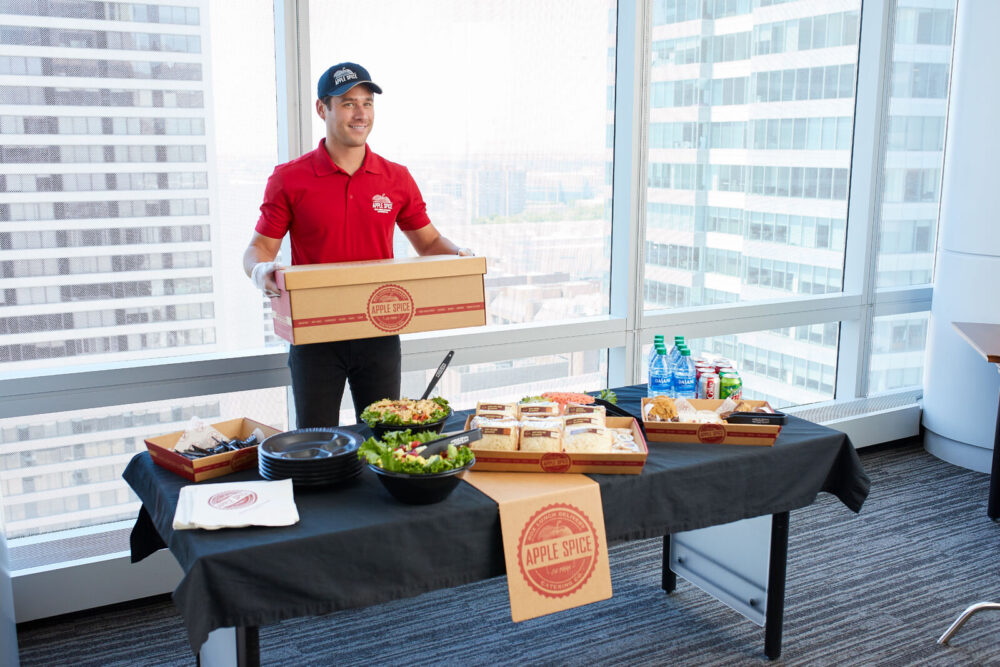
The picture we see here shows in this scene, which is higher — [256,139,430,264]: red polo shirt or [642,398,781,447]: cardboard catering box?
[256,139,430,264]: red polo shirt

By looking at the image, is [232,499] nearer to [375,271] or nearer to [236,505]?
[236,505]

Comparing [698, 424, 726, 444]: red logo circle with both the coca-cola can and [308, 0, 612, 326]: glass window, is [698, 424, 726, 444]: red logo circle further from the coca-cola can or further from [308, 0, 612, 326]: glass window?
[308, 0, 612, 326]: glass window

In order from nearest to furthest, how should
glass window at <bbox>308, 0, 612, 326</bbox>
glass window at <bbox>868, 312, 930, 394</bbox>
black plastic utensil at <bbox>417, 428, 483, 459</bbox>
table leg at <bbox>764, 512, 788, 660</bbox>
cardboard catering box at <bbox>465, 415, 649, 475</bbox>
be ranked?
black plastic utensil at <bbox>417, 428, 483, 459</bbox>
cardboard catering box at <bbox>465, 415, 649, 475</bbox>
table leg at <bbox>764, 512, 788, 660</bbox>
glass window at <bbox>308, 0, 612, 326</bbox>
glass window at <bbox>868, 312, 930, 394</bbox>

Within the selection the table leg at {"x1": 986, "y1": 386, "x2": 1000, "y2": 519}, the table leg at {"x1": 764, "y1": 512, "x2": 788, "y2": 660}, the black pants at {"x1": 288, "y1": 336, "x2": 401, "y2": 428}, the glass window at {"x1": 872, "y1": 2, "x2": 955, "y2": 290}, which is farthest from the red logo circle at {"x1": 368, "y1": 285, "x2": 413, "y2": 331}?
the glass window at {"x1": 872, "y1": 2, "x2": 955, "y2": 290}

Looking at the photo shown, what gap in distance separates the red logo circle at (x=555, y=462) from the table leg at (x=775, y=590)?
2.79 ft

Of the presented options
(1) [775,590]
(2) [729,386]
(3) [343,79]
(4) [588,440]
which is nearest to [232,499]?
(4) [588,440]

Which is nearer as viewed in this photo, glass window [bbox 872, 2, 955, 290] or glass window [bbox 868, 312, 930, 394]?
glass window [bbox 872, 2, 955, 290]

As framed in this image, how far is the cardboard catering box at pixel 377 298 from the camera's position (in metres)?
2.52

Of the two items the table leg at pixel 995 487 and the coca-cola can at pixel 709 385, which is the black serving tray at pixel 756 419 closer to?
the coca-cola can at pixel 709 385

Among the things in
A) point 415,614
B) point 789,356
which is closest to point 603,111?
Result: point 789,356

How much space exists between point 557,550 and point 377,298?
37.4 inches

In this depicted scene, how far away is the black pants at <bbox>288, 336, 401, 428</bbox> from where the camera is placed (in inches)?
118

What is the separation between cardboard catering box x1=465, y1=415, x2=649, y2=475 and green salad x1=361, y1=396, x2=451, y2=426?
174mm

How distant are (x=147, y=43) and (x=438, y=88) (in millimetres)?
1152
